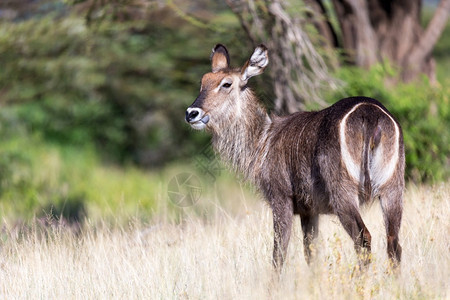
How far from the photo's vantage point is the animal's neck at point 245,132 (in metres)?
6.32

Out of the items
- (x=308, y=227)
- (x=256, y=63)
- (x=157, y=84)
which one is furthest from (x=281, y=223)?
(x=157, y=84)

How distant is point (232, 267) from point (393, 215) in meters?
1.28

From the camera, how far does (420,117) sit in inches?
399

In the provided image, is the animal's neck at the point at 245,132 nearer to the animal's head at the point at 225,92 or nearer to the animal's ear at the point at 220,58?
the animal's head at the point at 225,92

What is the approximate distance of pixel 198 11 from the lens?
13.8m

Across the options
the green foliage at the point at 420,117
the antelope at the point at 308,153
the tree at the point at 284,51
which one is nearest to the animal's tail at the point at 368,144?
the antelope at the point at 308,153

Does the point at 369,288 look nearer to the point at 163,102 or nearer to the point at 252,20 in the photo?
the point at 252,20

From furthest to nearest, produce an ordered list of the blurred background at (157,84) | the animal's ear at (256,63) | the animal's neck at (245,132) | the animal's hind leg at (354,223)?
the blurred background at (157,84) < the animal's neck at (245,132) < the animal's ear at (256,63) < the animal's hind leg at (354,223)

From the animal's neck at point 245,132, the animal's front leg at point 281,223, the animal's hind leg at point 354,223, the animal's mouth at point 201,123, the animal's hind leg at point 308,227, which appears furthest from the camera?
the animal's neck at point 245,132

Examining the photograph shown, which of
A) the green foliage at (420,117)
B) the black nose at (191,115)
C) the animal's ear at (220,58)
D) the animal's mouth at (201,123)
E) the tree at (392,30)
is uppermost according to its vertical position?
the animal's ear at (220,58)

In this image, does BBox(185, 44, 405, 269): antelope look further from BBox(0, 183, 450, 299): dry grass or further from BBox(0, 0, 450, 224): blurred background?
BBox(0, 0, 450, 224): blurred background

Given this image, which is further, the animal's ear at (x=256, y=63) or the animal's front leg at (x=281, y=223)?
the animal's ear at (x=256, y=63)

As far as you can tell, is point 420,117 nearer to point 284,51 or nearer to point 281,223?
point 284,51

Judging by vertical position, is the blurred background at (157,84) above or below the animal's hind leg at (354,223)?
below
